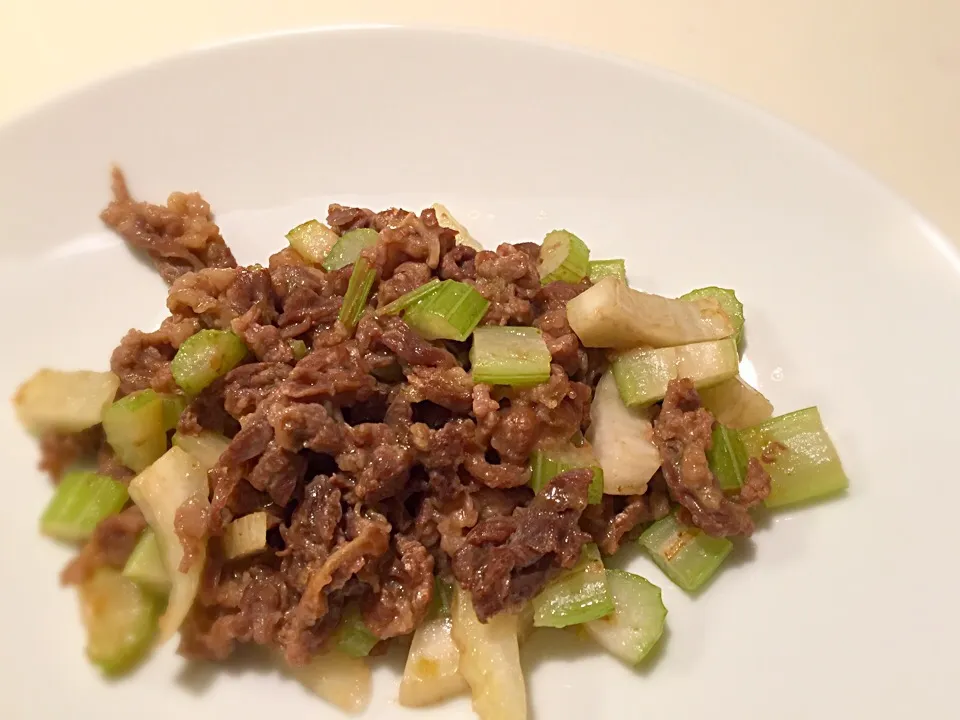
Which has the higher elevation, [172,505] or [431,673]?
[172,505]

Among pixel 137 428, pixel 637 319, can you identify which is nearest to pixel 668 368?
pixel 637 319

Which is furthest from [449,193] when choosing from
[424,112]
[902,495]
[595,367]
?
[902,495]

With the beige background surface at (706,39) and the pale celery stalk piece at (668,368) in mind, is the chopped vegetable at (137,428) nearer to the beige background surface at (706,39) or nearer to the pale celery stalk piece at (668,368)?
the pale celery stalk piece at (668,368)

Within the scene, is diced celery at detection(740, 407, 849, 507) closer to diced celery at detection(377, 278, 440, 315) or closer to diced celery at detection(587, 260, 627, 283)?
diced celery at detection(587, 260, 627, 283)

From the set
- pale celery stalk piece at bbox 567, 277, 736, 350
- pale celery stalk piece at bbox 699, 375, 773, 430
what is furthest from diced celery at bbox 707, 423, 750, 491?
pale celery stalk piece at bbox 567, 277, 736, 350

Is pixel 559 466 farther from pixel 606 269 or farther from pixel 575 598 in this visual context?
pixel 606 269
